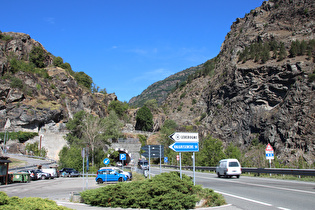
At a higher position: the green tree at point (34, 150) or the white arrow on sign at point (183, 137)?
the white arrow on sign at point (183, 137)

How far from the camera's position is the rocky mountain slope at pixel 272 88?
67.2 meters

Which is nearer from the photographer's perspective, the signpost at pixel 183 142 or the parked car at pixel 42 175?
the signpost at pixel 183 142

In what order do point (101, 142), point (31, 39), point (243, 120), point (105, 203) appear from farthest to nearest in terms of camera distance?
1. point (31, 39)
2. point (243, 120)
3. point (101, 142)
4. point (105, 203)

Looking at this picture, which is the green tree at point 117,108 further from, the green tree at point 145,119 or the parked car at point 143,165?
the parked car at point 143,165

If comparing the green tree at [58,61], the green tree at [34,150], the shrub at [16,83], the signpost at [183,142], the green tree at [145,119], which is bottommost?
the green tree at [34,150]

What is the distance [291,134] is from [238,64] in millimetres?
34884

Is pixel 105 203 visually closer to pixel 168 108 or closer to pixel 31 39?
pixel 31 39

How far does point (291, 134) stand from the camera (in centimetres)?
6638

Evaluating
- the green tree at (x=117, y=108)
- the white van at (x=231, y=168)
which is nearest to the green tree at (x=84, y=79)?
the green tree at (x=117, y=108)

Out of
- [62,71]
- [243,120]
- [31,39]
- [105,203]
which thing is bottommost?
[105,203]

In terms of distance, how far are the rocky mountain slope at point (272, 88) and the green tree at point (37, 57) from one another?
60.8m

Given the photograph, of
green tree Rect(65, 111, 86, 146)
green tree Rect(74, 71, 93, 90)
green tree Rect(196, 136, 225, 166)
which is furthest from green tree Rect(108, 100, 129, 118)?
green tree Rect(196, 136, 225, 166)

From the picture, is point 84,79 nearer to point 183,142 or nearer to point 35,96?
point 35,96

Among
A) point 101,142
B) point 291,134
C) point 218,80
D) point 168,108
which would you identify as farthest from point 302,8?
point 101,142
